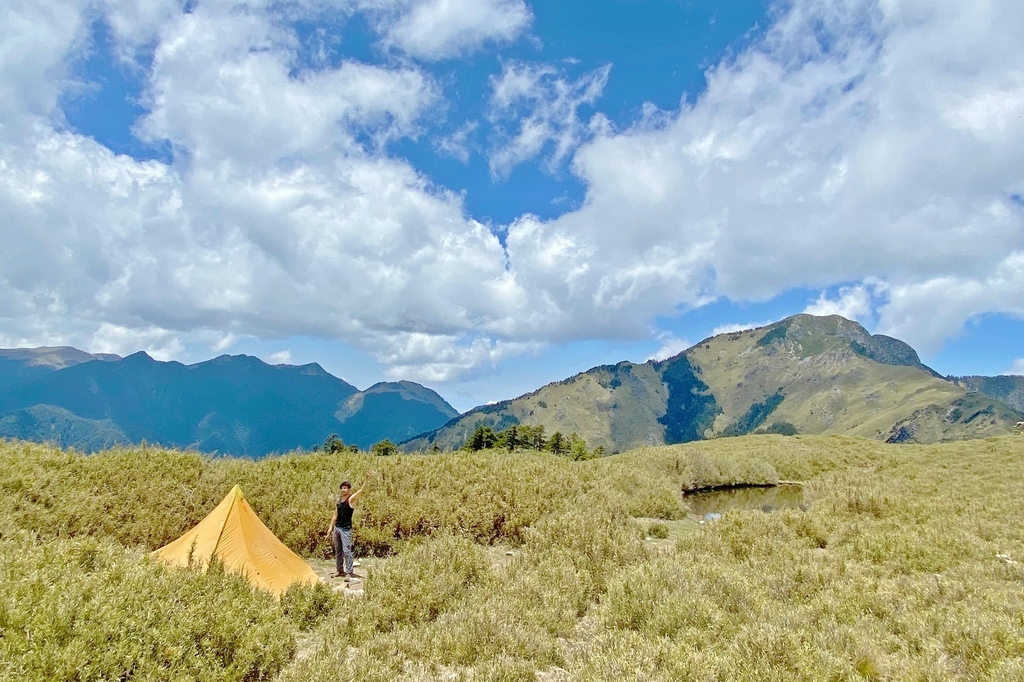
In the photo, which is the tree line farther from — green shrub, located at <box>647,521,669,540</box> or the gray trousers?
the gray trousers

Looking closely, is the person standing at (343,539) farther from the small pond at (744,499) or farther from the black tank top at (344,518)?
the small pond at (744,499)

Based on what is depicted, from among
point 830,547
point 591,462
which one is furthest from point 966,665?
point 591,462

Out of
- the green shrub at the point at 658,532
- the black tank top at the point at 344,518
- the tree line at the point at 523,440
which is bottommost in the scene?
the green shrub at the point at 658,532

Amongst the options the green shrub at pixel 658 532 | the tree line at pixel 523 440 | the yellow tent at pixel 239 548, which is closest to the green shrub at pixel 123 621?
the yellow tent at pixel 239 548

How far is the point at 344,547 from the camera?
13.6 meters

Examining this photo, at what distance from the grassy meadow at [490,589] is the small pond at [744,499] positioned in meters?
9.49

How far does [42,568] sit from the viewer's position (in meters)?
8.08

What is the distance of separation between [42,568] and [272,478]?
11.7 metres

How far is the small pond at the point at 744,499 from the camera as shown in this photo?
96.7ft

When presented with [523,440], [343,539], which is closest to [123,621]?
[343,539]

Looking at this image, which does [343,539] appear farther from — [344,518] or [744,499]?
[744,499]

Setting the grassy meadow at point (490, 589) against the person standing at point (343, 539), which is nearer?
the grassy meadow at point (490, 589)

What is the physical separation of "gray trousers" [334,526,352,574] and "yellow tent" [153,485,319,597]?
1.22m

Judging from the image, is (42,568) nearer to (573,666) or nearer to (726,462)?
(573,666)
